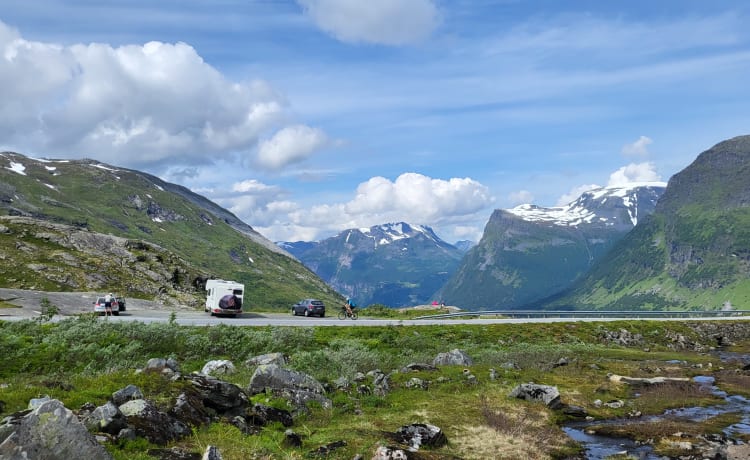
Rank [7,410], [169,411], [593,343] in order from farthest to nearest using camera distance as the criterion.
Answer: [593,343] < [169,411] < [7,410]

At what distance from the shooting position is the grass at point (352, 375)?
17245 mm

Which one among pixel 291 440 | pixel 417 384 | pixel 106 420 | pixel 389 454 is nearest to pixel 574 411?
pixel 417 384

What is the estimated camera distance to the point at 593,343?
197ft

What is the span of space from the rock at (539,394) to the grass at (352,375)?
2.75ft

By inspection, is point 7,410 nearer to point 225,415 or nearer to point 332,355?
point 225,415

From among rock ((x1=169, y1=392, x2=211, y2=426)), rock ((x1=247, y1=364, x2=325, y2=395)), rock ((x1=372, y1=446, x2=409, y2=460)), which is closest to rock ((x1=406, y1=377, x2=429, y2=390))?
rock ((x1=247, y1=364, x2=325, y2=395))

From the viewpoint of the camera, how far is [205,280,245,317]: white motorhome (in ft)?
201

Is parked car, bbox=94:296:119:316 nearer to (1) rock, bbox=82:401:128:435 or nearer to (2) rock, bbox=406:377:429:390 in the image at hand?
(2) rock, bbox=406:377:429:390

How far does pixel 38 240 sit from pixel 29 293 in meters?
36.9

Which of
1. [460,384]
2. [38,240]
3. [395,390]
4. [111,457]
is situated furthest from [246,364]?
[38,240]

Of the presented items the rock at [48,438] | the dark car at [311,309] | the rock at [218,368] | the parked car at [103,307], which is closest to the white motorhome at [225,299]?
the parked car at [103,307]

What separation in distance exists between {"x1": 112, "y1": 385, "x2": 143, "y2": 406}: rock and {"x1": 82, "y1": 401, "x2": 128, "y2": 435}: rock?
1702 millimetres

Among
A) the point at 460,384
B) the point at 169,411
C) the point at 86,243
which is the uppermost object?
the point at 86,243

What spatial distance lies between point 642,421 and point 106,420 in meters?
25.1
